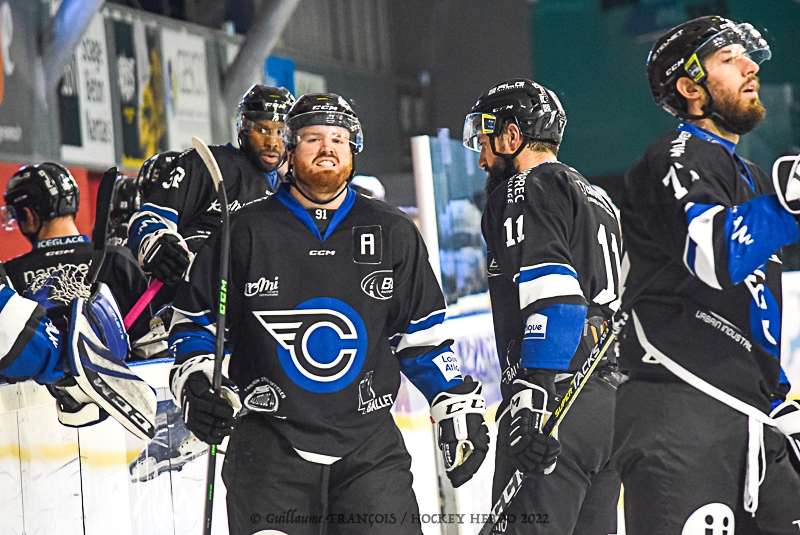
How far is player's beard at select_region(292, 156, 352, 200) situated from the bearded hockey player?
583mm

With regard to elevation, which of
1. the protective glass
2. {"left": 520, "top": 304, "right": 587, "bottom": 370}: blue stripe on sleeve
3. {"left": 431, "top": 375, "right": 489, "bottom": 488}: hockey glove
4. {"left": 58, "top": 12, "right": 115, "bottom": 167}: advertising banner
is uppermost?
{"left": 58, "top": 12, "right": 115, "bottom": 167}: advertising banner

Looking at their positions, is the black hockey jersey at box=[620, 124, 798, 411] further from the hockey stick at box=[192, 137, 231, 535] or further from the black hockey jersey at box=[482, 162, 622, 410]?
the hockey stick at box=[192, 137, 231, 535]

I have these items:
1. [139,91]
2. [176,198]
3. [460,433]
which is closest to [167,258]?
[176,198]

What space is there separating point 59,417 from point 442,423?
3.53 ft

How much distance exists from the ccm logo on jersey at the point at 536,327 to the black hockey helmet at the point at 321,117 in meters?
0.59

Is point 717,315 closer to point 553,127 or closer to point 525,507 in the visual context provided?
point 525,507

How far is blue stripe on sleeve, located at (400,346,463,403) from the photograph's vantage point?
8.21ft

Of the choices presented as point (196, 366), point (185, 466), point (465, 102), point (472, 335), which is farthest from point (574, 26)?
point (196, 366)

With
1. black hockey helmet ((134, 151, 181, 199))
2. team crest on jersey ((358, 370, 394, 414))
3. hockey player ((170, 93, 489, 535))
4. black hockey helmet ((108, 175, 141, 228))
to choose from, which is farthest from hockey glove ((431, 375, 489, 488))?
black hockey helmet ((108, 175, 141, 228))

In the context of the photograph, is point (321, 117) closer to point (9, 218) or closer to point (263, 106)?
point (263, 106)

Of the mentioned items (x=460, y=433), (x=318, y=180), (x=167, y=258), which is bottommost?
(x=460, y=433)

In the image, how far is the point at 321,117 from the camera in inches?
100

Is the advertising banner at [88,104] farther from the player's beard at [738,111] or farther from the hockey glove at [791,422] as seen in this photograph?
the hockey glove at [791,422]

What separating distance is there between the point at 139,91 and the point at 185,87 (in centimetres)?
73
